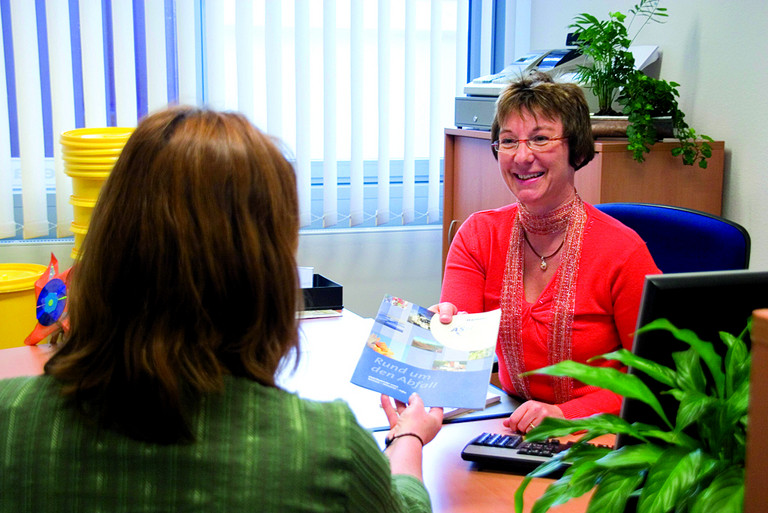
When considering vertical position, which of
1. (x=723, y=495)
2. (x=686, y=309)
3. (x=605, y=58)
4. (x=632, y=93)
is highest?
(x=605, y=58)

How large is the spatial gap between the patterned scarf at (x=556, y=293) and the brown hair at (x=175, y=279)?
980mm

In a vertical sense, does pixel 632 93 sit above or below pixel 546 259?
above

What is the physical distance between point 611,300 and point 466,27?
2.09 meters

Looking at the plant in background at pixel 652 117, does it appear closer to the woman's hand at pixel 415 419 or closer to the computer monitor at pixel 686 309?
the woman's hand at pixel 415 419

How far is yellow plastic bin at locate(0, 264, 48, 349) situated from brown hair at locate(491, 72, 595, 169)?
52.8 inches

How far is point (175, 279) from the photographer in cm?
83

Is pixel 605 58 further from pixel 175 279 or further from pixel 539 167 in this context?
pixel 175 279

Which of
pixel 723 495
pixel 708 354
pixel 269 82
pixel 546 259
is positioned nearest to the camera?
pixel 723 495

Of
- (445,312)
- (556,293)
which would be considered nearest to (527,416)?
(445,312)

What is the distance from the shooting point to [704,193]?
2.60 metres

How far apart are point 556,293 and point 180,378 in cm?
112

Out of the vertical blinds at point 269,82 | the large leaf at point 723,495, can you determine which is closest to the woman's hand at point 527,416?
the large leaf at point 723,495

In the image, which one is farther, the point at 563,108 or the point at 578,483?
the point at 563,108

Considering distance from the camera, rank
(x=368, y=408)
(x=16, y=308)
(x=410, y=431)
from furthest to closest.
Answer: (x=16, y=308) < (x=368, y=408) < (x=410, y=431)
